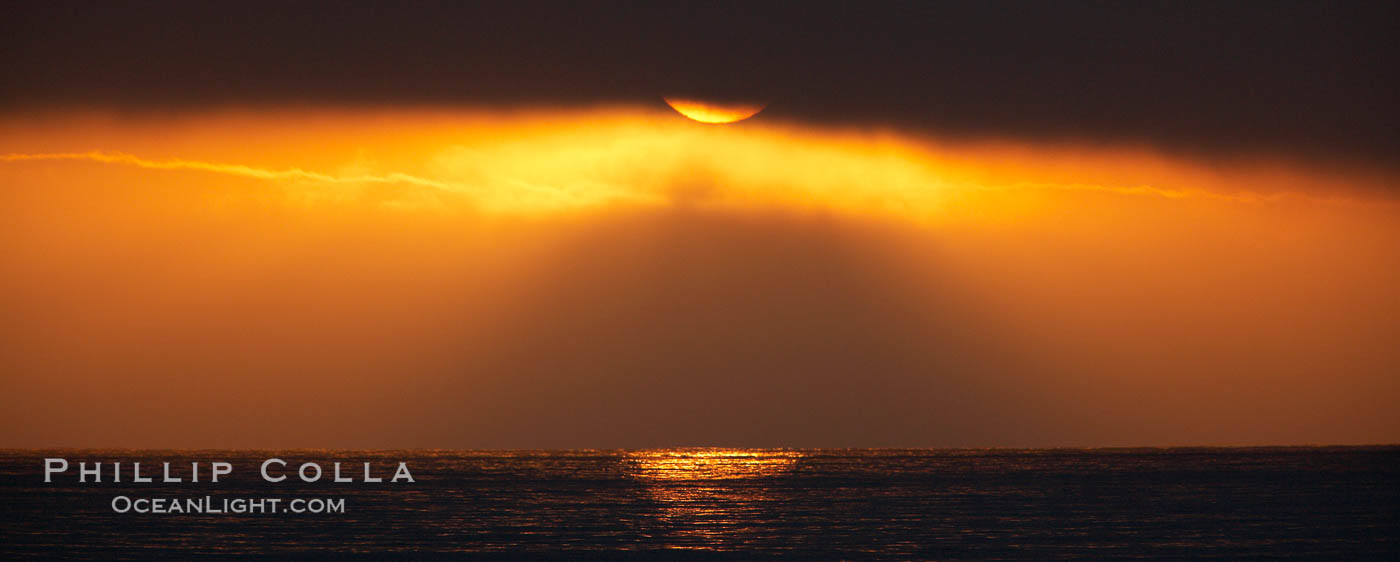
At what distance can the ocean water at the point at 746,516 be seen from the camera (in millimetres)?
28781

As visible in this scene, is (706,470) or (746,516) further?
(706,470)

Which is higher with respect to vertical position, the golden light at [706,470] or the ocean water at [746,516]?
the golden light at [706,470]

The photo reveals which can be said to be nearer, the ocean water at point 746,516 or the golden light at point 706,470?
the ocean water at point 746,516

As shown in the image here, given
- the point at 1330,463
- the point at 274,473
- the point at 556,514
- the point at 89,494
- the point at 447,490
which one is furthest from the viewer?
the point at 1330,463

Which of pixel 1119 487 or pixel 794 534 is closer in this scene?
pixel 794 534

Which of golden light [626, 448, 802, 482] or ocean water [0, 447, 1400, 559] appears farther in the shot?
golden light [626, 448, 802, 482]

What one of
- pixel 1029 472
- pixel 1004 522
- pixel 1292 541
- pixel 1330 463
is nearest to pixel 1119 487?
pixel 1029 472

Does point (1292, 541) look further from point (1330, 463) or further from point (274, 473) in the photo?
point (1330, 463)

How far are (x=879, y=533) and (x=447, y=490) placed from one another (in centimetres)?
2285

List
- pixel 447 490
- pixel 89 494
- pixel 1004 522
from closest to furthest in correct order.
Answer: pixel 1004 522 → pixel 89 494 → pixel 447 490

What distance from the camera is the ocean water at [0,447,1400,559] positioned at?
2878 cm

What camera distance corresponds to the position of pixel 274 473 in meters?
62.7

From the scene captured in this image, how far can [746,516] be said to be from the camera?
122ft

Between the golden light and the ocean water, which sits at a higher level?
the golden light
